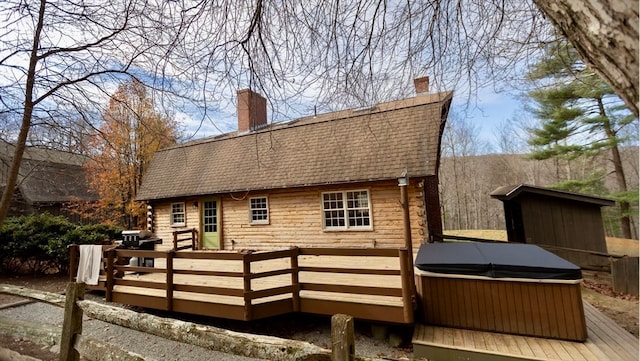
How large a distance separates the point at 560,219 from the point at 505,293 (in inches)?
296

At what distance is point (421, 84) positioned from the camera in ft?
11.7

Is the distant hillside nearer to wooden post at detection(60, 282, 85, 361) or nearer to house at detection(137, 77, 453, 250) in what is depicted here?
house at detection(137, 77, 453, 250)

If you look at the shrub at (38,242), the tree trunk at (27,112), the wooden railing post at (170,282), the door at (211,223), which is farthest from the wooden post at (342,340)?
the shrub at (38,242)

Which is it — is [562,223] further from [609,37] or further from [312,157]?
[609,37]

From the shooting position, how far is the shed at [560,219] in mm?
9352

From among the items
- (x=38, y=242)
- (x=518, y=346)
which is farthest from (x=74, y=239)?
Result: (x=518, y=346)

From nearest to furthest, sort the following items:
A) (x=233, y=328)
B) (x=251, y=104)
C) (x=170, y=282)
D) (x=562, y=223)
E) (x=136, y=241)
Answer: (x=251, y=104)
(x=170, y=282)
(x=233, y=328)
(x=136, y=241)
(x=562, y=223)

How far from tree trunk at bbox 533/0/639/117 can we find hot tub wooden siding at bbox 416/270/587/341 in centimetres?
407

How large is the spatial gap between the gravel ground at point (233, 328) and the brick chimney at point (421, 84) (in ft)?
11.9

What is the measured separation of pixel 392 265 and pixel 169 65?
18.6 feet

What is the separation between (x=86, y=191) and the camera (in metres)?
18.3

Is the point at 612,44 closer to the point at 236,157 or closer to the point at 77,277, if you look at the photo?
A: the point at 77,277

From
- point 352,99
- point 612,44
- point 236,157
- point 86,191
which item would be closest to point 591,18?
point 612,44

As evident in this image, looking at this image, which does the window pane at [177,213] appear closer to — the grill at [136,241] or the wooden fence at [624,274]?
the grill at [136,241]
